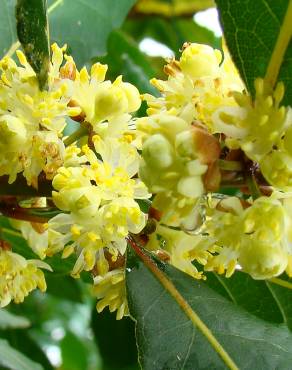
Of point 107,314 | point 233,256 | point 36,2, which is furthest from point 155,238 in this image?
point 107,314

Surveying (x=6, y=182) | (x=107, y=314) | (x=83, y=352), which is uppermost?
(x=6, y=182)

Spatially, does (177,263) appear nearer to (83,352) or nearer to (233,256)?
(233,256)

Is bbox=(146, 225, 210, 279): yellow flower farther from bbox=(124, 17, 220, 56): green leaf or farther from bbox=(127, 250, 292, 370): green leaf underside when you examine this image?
bbox=(124, 17, 220, 56): green leaf

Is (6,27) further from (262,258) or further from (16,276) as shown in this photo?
(262,258)

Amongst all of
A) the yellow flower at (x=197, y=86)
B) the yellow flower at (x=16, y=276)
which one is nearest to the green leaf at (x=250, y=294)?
the yellow flower at (x=16, y=276)

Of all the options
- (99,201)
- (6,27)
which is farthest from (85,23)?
(99,201)

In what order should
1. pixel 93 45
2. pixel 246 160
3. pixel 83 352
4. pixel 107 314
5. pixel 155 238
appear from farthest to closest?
pixel 83 352, pixel 107 314, pixel 93 45, pixel 155 238, pixel 246 160

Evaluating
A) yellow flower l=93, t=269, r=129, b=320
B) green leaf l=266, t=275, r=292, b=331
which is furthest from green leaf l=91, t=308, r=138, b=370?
yellow flower l=93, t=269, r=129, b=320
